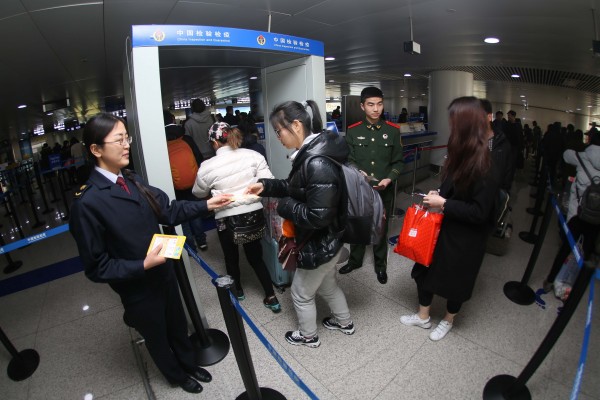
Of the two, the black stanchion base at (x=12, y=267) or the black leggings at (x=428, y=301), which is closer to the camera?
the black leggings at (x=428, y=301)

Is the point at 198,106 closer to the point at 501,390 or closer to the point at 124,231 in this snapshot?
the point at 124,231

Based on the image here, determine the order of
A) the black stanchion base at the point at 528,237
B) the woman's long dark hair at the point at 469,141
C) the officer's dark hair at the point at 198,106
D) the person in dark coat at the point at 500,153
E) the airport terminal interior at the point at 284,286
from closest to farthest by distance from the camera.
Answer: the woman's long dark hair at the point at 469,141 < the person in dark coat at the point at 500,153 < the airport terminal interior at the point at 284,286 < the black stanchion base at the point at 528,237 < the officer's dark hair at the point at 198,106

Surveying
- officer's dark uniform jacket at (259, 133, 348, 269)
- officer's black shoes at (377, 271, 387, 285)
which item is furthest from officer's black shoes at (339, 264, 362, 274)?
officer's dark uniform jacket at (259, 133, 348, 269)

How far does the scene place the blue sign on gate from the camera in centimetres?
196

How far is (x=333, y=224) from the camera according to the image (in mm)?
1933

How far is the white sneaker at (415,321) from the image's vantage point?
8.05 feet

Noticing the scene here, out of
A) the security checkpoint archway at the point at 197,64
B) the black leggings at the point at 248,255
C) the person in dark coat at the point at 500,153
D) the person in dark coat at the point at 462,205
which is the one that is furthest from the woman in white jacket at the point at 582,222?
the black leggings at the point at 248,255

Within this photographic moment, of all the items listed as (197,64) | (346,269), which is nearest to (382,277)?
(346,269)

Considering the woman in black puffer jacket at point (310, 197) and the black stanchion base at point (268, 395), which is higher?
the woman in black puffer jacket at point (310, 197)

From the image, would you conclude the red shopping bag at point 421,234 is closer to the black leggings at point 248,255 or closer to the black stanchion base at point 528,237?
the black leggings at point 248,255

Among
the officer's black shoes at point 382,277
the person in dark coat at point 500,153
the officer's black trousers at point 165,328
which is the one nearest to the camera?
the officer's black trousers at point 165,328

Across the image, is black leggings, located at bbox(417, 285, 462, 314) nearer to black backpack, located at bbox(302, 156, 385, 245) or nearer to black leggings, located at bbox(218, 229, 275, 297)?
black backpack, located at bbox(302, 156, 385, 245)

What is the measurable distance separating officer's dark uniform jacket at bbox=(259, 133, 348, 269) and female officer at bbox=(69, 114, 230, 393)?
748 millimetres

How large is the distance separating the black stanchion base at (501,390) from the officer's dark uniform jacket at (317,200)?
1.29 m
